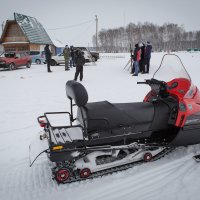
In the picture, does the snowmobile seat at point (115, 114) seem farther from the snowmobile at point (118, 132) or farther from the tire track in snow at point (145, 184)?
the tire track in snow at point (145, 184)

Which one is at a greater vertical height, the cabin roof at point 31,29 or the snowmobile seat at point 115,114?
the cabin roof at point 31,29

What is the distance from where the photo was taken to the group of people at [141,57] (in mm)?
11344

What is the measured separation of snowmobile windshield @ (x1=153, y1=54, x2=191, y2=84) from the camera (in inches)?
139

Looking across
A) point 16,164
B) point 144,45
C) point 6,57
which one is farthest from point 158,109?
point 6,57

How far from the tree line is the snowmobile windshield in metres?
61.1

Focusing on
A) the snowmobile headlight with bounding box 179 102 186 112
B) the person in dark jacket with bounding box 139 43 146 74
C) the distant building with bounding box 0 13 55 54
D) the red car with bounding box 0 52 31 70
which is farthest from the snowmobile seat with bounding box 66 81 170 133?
the distant building with bounding box 0 13 55 54

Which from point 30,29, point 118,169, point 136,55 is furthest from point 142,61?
point 30,29

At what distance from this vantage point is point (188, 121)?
10.4ft

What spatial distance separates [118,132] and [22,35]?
28686 millimetres

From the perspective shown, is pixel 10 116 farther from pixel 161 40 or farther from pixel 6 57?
pixel 161 40

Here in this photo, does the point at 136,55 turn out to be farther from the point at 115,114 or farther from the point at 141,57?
the point at 115,114

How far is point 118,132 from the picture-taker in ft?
9.78

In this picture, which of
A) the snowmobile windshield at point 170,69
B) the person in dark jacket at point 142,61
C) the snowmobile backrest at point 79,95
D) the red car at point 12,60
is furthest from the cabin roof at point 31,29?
the snowmobile backrest at point 79,95

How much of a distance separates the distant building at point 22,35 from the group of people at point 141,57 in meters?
19.2
